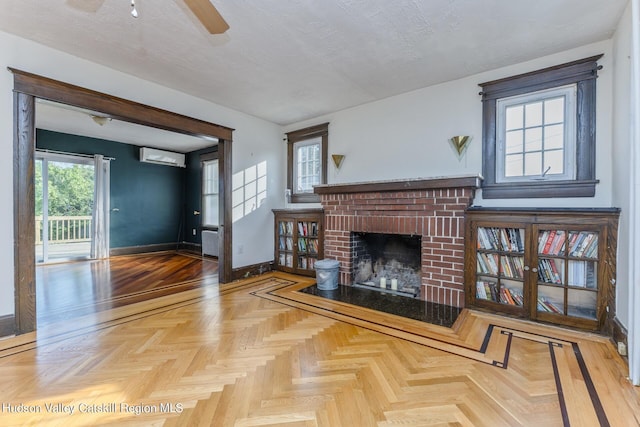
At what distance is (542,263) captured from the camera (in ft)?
8.34

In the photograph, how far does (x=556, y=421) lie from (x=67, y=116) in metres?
6.36

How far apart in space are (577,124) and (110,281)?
5.72 meters

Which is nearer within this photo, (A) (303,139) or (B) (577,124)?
(B) (577,124)

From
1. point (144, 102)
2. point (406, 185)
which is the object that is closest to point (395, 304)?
point (406, 185)

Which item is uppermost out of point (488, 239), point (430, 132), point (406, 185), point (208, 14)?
point (208, 14)

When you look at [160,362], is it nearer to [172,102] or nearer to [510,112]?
[172,102]

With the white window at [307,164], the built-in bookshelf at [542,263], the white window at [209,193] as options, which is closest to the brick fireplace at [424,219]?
the built-in bookshelf at [542,263]

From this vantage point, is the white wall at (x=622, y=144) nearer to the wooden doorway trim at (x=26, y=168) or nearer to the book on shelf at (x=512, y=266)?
the book on shelf at (x=512, y=266)

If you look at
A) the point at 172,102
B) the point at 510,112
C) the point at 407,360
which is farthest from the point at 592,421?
the point at 172,102

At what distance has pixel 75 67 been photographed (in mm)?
2650

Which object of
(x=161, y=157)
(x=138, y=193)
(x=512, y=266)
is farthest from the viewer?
(x=161, y=157)

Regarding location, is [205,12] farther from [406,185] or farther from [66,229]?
[66,229]

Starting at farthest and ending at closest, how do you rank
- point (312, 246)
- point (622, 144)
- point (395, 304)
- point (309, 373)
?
point (312, 246), point (395, 304), point (622, 144), point (309, 373)

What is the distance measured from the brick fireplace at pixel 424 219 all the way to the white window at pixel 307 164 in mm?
814
